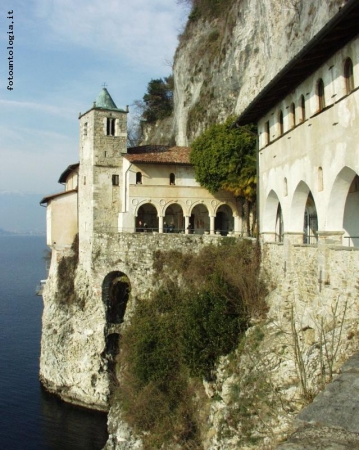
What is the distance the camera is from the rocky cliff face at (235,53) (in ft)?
94.8

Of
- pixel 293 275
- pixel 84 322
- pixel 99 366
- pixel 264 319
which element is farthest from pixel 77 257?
pixel 293 275

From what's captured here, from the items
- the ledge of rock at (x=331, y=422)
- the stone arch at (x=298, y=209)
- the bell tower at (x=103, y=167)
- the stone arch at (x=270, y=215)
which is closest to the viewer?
the ledge of rock at (x=331, y=422)

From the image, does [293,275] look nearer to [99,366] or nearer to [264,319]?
[264,319]

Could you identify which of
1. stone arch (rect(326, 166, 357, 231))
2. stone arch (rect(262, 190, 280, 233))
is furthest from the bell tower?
stone arch (rect(326, 166, 357, 231))

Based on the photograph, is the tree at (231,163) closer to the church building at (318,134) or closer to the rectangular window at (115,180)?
the rectangular window at (115,180)

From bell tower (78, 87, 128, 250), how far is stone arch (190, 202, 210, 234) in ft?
24.3

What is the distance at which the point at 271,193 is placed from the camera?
2216cm

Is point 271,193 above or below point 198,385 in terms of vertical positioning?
above

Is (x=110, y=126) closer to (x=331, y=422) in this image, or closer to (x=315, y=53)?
(x=315, y=53)

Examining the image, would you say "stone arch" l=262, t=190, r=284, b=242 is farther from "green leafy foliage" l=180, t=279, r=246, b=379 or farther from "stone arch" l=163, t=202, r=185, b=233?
"stone arch" l=163, t=202, r=185, b=233

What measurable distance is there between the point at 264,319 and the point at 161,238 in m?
11.4

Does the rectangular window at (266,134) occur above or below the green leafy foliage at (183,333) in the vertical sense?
above

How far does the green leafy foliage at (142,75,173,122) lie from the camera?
215 feet

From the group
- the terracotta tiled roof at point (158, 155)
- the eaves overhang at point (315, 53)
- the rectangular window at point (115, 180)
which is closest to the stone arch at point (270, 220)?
the eaves overhang at point (315, 53)
